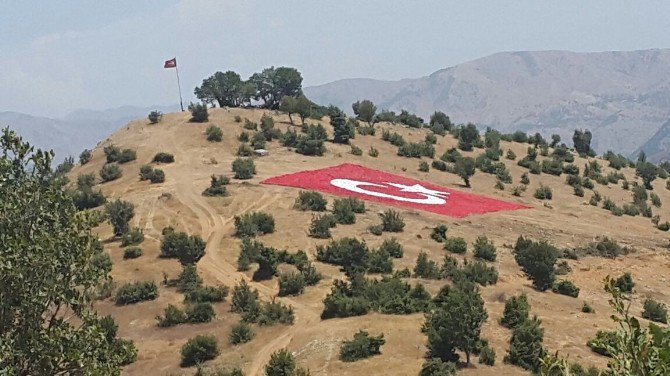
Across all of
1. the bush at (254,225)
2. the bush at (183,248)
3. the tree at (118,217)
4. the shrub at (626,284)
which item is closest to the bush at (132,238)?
the tree at (118,217)

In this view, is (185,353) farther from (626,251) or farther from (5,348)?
(626,251)

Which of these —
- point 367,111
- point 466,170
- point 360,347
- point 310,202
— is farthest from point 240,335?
point 367,111

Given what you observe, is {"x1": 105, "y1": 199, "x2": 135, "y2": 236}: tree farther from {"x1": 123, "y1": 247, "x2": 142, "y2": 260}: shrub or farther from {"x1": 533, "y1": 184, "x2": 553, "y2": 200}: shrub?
{"x1": 533, "y1": 184, "x2": 553, "y2": 200}: shrub

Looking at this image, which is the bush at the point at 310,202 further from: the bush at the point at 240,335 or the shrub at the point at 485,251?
the bush at the point at 240,335

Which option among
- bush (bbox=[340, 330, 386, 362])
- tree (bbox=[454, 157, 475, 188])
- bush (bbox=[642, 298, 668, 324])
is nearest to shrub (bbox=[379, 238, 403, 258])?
bush (bbox=[642, 298, 668, 324])

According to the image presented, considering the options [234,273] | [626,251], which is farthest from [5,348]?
[626,251]
